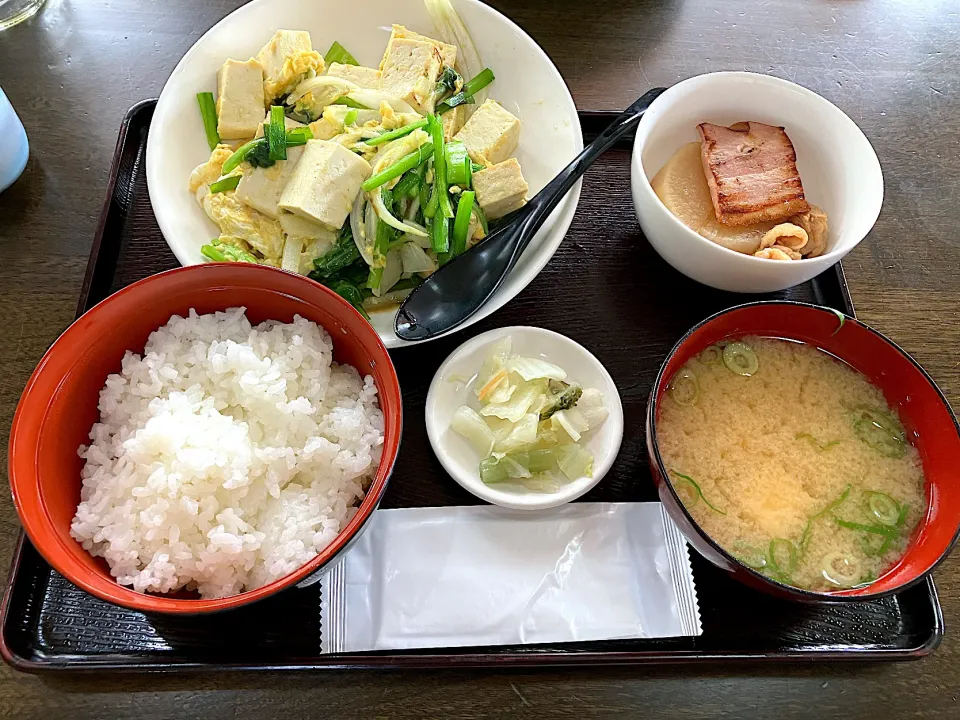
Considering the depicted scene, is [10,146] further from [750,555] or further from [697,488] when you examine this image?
[750,555]

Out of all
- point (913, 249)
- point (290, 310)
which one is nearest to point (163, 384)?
point (290, 310)

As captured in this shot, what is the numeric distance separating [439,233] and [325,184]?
27 cm

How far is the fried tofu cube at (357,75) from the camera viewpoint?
176cm

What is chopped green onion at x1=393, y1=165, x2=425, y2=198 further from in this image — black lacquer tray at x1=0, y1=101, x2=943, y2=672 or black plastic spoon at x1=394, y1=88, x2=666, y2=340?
black lacquer tray at x1=0, y1=101, x2=943, y2=672

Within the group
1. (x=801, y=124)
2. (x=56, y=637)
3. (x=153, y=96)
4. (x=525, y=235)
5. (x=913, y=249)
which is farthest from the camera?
(x=153, y=96)

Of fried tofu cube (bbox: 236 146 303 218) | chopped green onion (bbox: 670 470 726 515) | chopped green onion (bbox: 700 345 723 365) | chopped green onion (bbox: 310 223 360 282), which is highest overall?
fried tofu cube (bbox: 236 146 303 218)

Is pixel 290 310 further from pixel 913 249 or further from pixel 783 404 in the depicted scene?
pixel 913 249

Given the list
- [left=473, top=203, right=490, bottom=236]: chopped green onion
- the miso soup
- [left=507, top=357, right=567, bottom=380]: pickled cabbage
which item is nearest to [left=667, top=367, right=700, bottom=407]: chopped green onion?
the miso soup

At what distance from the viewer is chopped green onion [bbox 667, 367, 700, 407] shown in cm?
143

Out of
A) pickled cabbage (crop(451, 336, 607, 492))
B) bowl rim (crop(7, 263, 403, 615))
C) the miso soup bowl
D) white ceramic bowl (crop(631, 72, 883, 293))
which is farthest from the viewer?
white ceramic bowl (crop(631, 72, 883, 293))

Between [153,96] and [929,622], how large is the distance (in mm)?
2304

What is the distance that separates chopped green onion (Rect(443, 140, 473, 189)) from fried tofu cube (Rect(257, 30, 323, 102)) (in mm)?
424

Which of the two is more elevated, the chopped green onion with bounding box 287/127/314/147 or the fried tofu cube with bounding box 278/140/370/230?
the chopped green onion with bounding box 287/127/314/147

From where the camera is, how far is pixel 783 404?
4.76 ft
